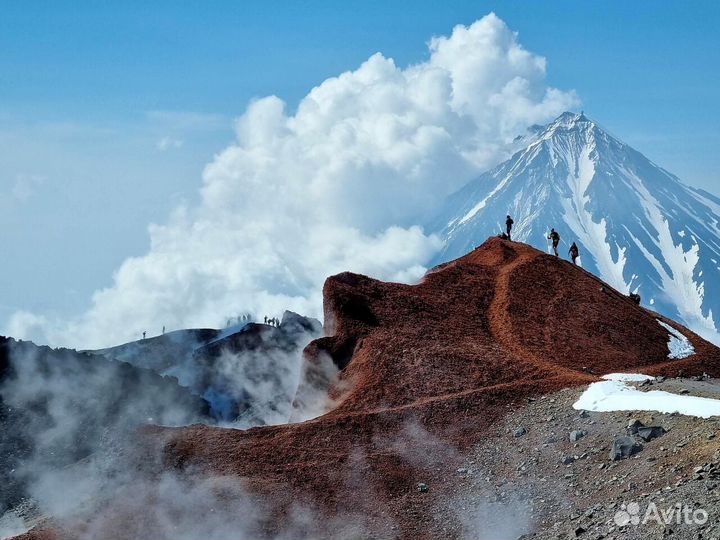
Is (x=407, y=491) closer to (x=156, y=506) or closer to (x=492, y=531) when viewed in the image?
(x=492, y=531)

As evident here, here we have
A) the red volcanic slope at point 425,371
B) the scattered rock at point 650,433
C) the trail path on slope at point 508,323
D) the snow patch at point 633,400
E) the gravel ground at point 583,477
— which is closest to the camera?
the gravel ground at point 583,477

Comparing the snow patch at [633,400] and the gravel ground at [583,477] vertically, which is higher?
the snow patch at [633,400]

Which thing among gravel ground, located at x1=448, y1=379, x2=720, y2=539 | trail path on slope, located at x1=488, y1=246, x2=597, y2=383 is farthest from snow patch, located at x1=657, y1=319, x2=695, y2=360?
gravel ground, located at x1=448, y1=379, x2=720, y2=539

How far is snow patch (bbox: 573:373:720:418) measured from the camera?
22716 millimetres

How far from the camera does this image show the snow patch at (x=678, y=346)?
109 ft

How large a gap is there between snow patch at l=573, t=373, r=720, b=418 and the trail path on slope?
3.34 ft

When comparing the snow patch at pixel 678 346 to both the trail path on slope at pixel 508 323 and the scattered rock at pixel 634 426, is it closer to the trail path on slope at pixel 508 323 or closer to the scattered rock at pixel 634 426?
the trail path on slope at pixel 508 323

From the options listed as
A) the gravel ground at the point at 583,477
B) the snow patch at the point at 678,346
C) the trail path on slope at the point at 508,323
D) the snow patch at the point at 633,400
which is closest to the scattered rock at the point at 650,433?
the gravel ground at the point at 583,477

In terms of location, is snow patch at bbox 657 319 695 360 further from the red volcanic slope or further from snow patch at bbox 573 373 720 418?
snow patch at bbox 573 373 720 418

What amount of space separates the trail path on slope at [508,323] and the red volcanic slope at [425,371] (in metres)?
0.07

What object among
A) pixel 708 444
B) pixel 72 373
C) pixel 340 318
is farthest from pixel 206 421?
pixel 708 444

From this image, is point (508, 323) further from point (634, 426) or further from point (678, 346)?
point (634, 426)

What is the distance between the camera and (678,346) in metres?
34.1

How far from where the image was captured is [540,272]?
36.9 m
